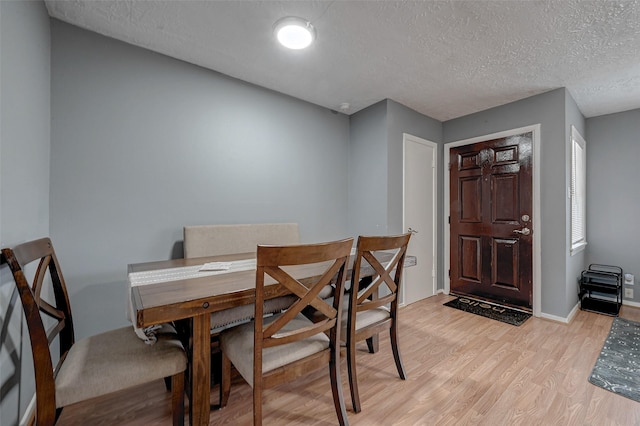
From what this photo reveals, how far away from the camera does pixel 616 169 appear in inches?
127

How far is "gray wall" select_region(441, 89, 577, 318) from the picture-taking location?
2.66 meters

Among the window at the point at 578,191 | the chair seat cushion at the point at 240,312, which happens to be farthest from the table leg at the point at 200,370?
the window at the point at 578,191

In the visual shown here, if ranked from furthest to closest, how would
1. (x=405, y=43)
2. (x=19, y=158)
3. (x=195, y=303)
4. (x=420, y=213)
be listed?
(x=420, y=213), (x=405, y=43), (x=19, y=158), (x=195, y=303)

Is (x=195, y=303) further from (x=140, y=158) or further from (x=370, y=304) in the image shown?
(x=140, y=158)

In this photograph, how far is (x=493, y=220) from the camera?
3.20 metres

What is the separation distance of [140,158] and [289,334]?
1823mm

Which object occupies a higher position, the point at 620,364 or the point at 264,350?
the point at 264,350

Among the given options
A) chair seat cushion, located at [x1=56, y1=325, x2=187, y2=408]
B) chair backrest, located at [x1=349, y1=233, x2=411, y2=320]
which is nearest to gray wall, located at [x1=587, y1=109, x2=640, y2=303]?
chair backrest, located at [x1=349, y1=233, x2=411, y2=320]

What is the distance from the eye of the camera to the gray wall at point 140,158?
1841 mm

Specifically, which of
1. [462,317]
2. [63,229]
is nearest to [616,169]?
[462,317]

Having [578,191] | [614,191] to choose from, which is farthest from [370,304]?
[614,191]

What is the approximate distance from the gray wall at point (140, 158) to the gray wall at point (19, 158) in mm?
184

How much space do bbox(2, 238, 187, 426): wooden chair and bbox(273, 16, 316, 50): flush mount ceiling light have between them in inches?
72.9

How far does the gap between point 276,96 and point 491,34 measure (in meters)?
1.93
